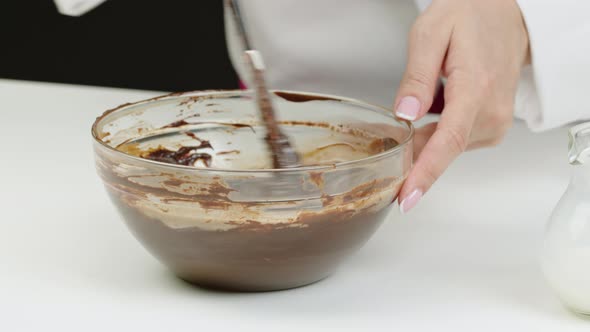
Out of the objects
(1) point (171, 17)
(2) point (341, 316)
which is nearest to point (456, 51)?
(2) point (341, 316)

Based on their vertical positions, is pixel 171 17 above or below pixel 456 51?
below

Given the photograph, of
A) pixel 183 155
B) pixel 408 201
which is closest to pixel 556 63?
pixel 408 201

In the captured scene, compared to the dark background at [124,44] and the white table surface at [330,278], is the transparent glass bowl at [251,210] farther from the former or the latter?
the dark background at [124,44]

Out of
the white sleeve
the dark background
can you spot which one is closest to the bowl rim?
the white sleeve

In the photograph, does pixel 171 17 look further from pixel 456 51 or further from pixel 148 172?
pixel 148 172

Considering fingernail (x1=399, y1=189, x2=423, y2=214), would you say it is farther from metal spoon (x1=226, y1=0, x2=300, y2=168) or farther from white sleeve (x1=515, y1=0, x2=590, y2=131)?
white sleeve (x1=515, y1=0, x2=590, y2=131)

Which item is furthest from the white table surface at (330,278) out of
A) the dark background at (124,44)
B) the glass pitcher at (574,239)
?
the dark background at (124,44)

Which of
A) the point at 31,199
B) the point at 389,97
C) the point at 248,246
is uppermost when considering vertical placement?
the point at 248,246
